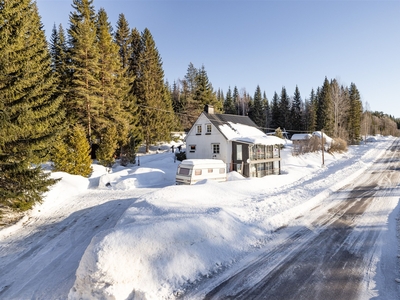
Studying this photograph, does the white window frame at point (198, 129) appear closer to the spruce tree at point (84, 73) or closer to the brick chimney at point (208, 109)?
the brick chimney at point (208, 109)

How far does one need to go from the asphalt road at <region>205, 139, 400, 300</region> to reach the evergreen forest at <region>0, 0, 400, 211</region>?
390 inches

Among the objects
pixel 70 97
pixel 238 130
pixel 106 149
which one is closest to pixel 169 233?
pixel 106 149

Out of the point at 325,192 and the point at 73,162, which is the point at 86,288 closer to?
the point at 325,192

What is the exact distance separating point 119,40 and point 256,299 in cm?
3735

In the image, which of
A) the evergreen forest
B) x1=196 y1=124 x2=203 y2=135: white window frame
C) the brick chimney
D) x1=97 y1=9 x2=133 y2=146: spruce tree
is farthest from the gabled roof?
x1=97 y1=9 x2=133 y2=146: spruce tree

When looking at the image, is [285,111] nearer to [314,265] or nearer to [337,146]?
[337,146]

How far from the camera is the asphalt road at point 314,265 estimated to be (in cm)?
453

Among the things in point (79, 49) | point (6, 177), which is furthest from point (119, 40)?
point (6, 177)

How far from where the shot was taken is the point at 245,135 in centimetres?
2489

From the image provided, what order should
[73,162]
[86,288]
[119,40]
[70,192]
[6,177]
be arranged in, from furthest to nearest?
[119,40] → [73,162] → [70,192] → [6,177] → [86,288]

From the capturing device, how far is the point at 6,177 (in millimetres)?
9953

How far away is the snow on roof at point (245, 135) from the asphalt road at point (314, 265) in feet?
44.4

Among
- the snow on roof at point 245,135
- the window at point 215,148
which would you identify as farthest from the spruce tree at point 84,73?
the snow on roof at point 245,135

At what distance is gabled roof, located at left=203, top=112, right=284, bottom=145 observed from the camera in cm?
2252
